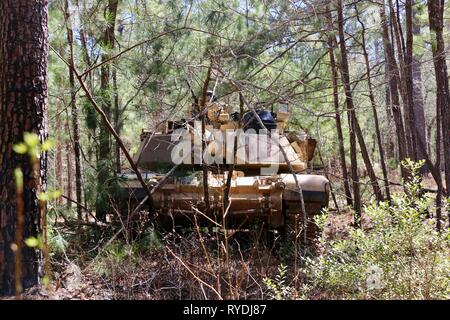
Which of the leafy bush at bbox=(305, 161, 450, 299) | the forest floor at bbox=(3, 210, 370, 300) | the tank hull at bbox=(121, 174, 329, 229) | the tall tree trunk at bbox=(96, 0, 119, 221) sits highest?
the tall tree trunk at bbox=(96, 0, 119, 221)

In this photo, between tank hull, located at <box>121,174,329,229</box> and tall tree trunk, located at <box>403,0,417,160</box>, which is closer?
tank hull, located at <box>121,174,329,229</box>

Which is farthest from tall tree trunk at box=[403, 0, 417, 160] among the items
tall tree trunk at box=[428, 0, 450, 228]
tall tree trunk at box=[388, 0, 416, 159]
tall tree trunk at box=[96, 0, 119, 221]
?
tall tree trunk at box=[96, 0, 119, 221]

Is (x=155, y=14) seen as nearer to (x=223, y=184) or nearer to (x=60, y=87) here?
(x=60, y=87)

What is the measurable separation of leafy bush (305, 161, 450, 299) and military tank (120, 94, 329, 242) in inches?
65.3

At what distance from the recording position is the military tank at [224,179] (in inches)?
221

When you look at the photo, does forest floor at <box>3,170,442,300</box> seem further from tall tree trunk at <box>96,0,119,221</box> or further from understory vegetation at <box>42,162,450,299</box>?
tall tree trunk at <box>96,0,119,221</box>

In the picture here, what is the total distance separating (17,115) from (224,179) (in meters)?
2.73

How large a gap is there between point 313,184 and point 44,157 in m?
3.03

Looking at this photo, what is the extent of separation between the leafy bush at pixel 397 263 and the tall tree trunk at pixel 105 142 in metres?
3.09

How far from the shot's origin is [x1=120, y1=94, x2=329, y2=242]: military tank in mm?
5602

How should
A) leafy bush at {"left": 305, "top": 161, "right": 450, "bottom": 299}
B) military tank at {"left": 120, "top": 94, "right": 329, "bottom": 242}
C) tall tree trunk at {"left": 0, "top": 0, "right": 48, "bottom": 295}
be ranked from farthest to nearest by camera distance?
military tank at {"left": 120, "top": 94, "right": 329, "bottom": 242} < tall tree trunk at {"left": 0, "top": 0, "right": 48, "bottom": 295} < leafy bush at {"left": 305, "top": 161, "right": 450, "bottom": 299}

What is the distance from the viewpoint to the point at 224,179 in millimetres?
5805

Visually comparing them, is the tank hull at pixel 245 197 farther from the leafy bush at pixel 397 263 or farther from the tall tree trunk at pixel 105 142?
the leafy bush at pixel 397 263

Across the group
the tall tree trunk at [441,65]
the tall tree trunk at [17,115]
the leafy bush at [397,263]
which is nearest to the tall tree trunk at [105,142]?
the tall tree trunk at [17,115]
